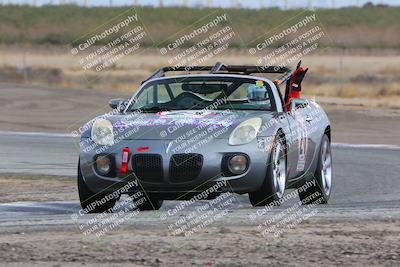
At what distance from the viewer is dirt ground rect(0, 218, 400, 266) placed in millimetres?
7559

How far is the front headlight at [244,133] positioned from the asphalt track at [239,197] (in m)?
0.67

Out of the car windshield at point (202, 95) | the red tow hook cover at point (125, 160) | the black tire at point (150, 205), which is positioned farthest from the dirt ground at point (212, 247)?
the car windshield at point (202, 95)

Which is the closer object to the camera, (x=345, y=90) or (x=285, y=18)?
(x=345, y=90)

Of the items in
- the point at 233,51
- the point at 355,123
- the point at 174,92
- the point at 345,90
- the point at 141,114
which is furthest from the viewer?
the point at 233,51

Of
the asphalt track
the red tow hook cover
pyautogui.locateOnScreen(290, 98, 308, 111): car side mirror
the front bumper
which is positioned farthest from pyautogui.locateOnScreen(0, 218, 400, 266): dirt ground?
pyautogui.locateOnScreen(290, 98, 308, 111): car side mirror

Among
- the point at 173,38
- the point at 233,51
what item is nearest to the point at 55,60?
the point at 233,51

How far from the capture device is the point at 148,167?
10641 millimetres

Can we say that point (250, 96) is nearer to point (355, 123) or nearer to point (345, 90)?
point (355, 123)

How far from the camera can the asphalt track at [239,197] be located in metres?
10.1

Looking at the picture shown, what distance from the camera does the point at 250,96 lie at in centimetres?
1234

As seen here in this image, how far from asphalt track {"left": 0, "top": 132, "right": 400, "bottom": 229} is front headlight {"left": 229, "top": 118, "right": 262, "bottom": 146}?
672 mm

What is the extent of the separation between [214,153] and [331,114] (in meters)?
20.6

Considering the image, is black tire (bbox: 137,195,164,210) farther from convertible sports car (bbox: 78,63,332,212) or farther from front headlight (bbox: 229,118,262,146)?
front headlight (bbox: 229,118,262,146)

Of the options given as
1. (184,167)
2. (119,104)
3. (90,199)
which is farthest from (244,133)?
(119,104)
